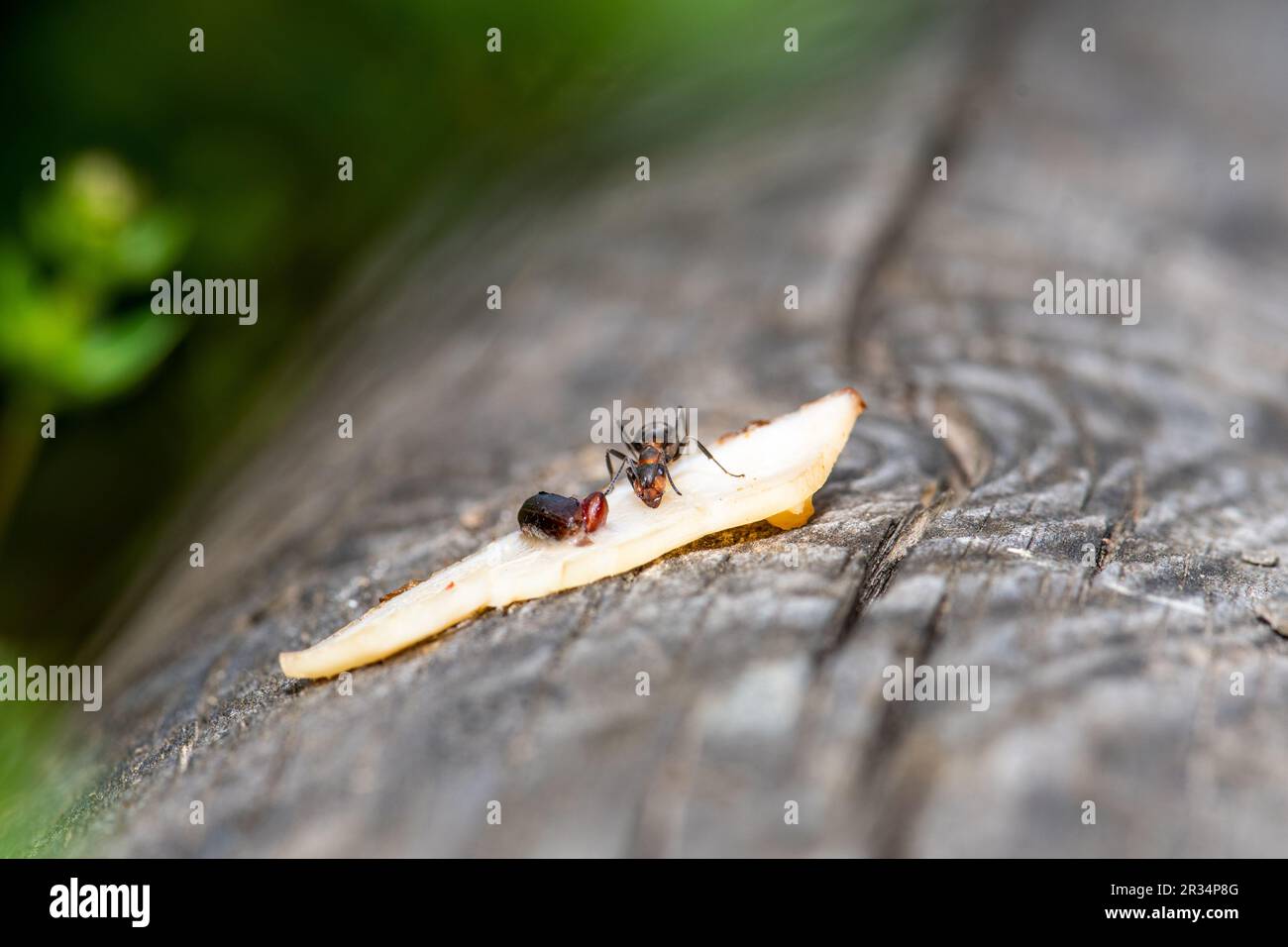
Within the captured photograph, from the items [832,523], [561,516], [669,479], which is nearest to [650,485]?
[669,479]

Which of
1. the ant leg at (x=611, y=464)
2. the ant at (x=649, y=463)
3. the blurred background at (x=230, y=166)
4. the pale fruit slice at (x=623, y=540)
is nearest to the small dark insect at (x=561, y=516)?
the pale fruit slice at (x=623, y=540)

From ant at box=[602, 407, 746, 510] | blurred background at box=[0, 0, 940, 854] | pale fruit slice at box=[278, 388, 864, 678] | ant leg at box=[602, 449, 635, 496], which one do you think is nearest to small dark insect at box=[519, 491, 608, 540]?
pale fruit slice at box=[278, 388, 864, 678]

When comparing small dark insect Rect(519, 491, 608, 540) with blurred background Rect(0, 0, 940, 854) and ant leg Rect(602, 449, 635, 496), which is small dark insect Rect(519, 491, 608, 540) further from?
blurred background Rect(0, 0, 940, 854)

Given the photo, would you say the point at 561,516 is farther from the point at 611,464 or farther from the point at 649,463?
the point at 611,464
